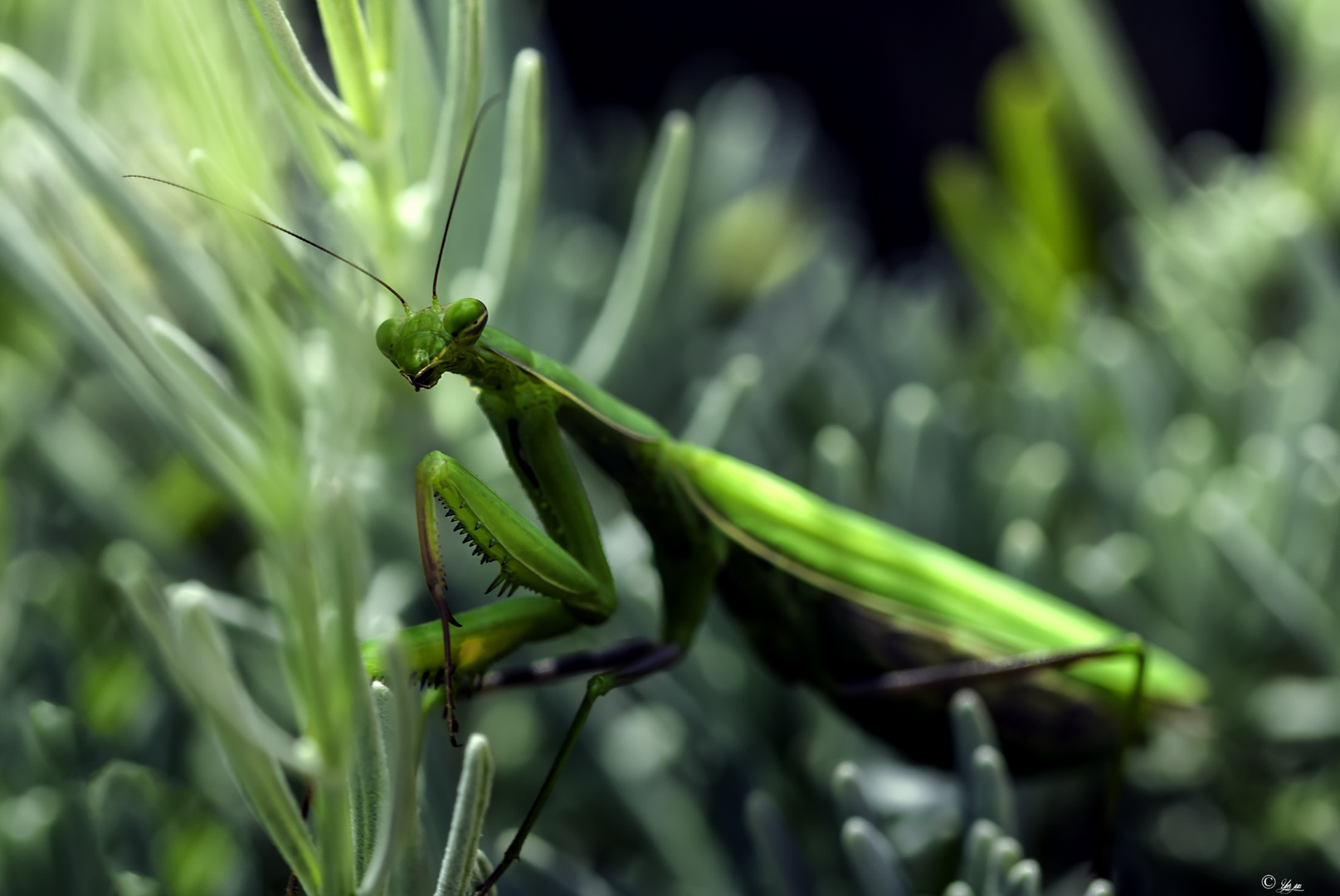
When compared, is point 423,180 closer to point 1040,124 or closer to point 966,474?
point 966,474

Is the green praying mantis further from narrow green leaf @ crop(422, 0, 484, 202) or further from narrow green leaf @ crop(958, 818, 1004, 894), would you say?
narrow green leaf @ crop(958, 818, 1004, 894)

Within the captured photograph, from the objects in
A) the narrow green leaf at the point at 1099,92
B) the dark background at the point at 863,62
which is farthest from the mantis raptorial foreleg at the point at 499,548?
the dark background at the point at 863,62

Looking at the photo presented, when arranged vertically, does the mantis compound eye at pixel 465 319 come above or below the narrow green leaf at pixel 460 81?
below

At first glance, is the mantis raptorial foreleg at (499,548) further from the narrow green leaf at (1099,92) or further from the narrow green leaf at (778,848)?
the narrow green leaf at (1099,92)

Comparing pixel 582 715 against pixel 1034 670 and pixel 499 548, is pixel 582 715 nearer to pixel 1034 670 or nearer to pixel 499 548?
pixel 499 548

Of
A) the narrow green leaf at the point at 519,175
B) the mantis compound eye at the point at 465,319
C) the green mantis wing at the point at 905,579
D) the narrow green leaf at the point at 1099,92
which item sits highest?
the narrow green leaf at the point at 1099,92

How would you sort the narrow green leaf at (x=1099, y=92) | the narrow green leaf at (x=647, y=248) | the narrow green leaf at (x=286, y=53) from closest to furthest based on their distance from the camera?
the narrow green leaf at (x=286, y=53) → the narrow green leaf at (x=647, y=248) → the narrow green leaf at (x=1099, y=92)

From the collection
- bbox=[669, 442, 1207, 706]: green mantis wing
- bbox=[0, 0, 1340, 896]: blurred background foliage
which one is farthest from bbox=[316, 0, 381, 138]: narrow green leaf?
bbox=[669, 442, 1207, 706]: green mantis wing
